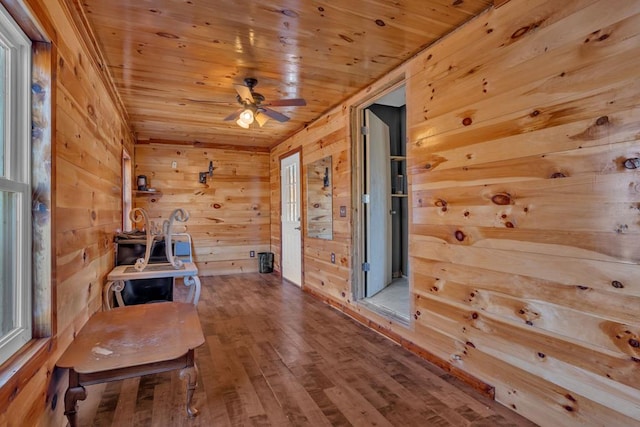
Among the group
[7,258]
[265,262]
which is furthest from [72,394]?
[265,262]

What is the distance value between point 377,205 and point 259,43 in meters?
2.09

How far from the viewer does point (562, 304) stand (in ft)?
5.38

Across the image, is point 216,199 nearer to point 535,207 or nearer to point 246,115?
point 246,115

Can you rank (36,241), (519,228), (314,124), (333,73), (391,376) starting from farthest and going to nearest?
1. (314,124)
2. (333,73)
3. (391,376)
4. (519,228)
5. (36,241)

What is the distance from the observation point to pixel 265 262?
20.0 ft

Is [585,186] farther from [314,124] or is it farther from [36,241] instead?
[314,124]

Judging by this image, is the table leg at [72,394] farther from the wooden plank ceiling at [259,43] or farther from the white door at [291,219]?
the white door at [291,219]

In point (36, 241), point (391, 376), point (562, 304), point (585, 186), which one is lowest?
point (391, 376)

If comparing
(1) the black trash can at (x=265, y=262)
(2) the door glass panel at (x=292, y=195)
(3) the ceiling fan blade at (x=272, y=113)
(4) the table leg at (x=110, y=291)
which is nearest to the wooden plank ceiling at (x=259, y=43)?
(3) the ceiling fan blade at (x=272, y=113)

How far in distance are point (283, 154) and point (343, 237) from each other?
2355mm

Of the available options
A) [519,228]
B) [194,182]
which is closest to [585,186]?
[519,228]

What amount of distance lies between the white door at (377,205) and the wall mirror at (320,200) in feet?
1.74

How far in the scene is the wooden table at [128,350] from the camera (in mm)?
1581

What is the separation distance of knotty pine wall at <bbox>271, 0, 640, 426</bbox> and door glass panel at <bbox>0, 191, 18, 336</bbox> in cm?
228
